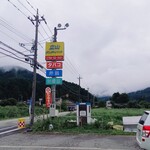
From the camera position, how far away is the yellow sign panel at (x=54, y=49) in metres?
27.7

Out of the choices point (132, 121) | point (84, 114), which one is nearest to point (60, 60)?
point (84, 114)

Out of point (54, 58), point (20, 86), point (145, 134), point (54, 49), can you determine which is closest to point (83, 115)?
point (54, 58)

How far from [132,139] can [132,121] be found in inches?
231

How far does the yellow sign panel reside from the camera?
27.7 metres

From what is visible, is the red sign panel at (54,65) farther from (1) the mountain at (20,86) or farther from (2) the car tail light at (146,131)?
(1) the mountain at (20,86)

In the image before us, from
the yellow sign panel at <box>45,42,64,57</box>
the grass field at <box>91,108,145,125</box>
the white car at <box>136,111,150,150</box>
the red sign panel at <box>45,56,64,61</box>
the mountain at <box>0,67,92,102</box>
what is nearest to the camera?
the white car at <box>136,111,150,150</box>

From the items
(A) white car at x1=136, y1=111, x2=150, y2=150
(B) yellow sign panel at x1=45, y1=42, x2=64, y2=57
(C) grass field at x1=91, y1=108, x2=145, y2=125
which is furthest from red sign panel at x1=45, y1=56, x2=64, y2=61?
(A) white car at x1=136, y1=111, x2=150, y2=150

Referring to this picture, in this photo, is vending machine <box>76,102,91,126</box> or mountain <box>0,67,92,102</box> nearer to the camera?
vending machine <box>76,102,91,126</box>

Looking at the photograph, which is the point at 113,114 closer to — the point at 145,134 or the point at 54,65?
the point at 54,65

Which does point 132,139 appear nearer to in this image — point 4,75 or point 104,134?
point 104,134

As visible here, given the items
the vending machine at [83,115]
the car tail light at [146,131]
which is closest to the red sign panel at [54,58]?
the vending machine at [83,115]

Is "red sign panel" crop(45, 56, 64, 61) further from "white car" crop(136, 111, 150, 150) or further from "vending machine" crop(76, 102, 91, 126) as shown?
"white car" crop(136, 111, 150, 150)

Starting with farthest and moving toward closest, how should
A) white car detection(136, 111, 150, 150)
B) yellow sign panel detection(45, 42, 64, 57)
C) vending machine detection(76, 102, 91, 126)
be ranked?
yellow sign panel detection(45, 42, 64, 57)
vending machine detection(76, 102, 91, 126)
white car detection(136, 111, 150, 150)

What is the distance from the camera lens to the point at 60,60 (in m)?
27.8
